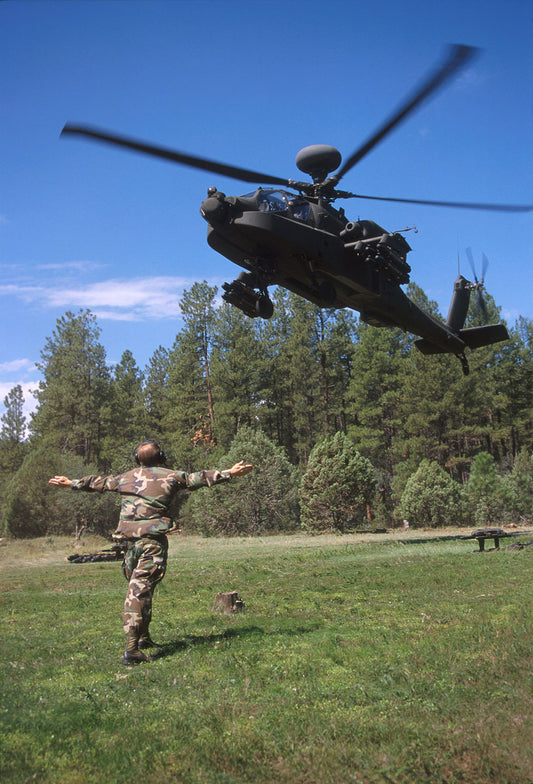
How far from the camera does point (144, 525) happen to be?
6.32 meters

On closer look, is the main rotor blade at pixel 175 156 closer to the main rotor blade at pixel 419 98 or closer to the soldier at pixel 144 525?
the main rotor blade at pixel 419 98

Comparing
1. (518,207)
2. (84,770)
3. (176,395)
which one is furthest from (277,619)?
(176,395)

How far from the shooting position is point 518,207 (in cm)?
1287

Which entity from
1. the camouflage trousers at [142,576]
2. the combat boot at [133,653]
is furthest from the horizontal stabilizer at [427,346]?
the combat boot at [133,653]

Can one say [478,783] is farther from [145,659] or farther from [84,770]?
[145,659]

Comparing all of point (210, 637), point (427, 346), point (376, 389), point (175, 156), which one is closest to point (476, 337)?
point (427, 346)

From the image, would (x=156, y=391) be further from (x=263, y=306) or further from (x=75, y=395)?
(x=263, y=306)

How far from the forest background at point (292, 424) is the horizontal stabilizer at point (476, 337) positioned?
14.8m

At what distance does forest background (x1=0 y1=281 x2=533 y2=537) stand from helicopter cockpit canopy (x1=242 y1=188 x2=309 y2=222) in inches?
825

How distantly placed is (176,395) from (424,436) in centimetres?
2168

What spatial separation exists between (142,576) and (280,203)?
30.4 ft

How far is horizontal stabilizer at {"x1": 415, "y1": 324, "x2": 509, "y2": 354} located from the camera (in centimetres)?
1848

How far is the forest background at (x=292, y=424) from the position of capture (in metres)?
33.6

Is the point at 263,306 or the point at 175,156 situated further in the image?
the point at 263,306
